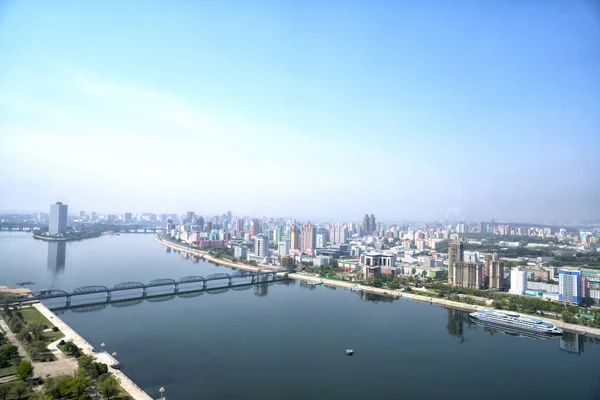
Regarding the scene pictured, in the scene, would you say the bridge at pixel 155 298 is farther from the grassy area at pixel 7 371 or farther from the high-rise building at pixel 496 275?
the high-rise building at pixel 496 275

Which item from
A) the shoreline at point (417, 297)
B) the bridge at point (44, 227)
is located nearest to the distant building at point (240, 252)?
the shoreline at point (417, 297)

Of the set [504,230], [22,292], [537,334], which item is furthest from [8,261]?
[504,230]

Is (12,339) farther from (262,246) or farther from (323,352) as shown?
(262,246)

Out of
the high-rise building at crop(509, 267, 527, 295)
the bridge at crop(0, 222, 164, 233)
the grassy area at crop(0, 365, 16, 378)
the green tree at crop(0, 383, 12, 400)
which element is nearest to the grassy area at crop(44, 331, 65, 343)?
the grassy area at crop(0, 365, 16, 378)

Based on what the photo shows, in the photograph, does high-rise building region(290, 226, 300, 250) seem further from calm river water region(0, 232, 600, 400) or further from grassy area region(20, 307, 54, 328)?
grassy area region(20, 307, 54, 328)

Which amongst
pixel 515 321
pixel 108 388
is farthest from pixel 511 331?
pixel 108 388

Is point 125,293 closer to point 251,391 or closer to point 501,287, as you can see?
point 251,391
